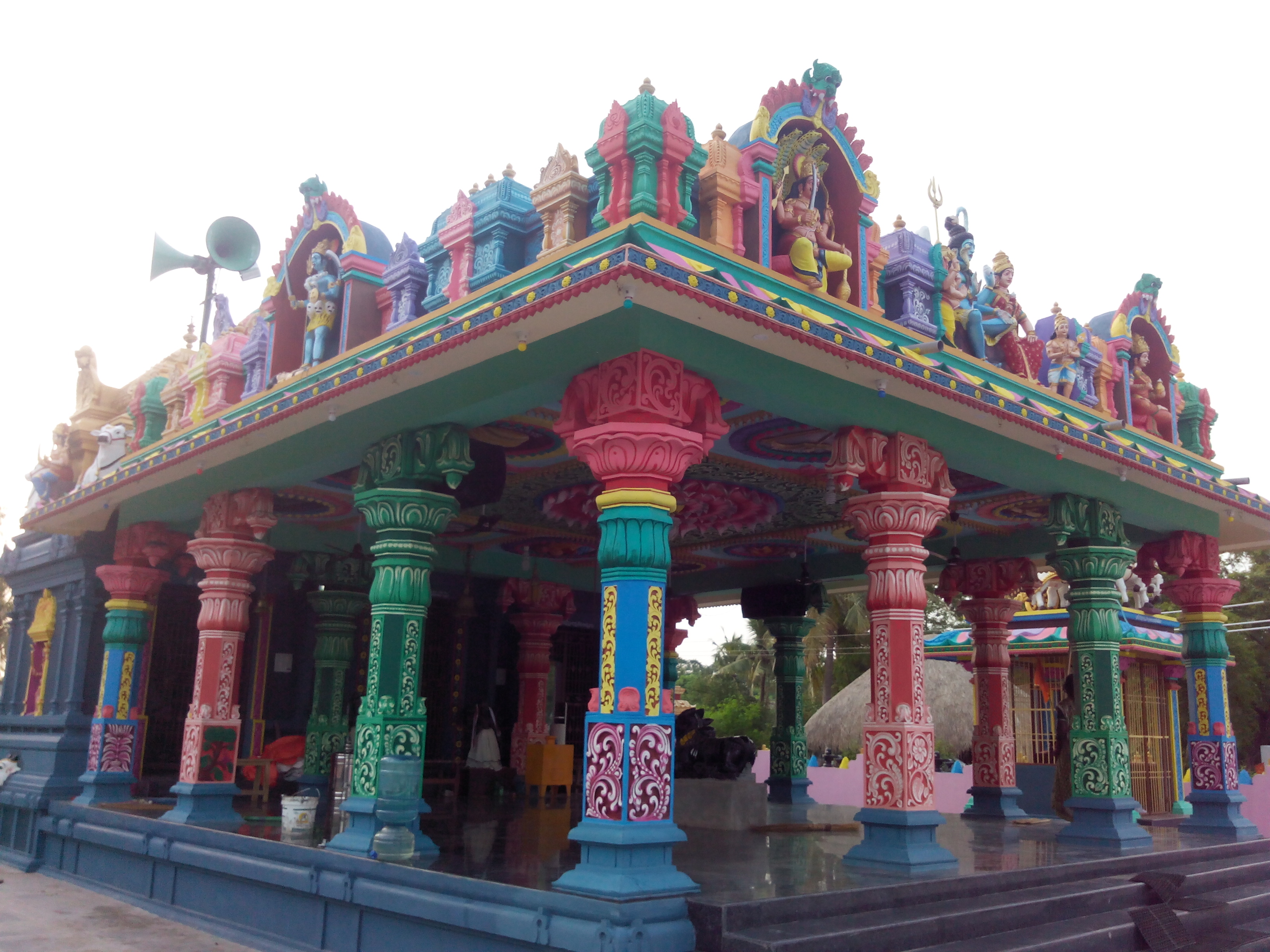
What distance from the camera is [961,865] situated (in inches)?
275

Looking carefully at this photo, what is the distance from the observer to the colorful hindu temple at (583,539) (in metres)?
5.80

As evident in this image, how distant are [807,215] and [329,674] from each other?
842cm

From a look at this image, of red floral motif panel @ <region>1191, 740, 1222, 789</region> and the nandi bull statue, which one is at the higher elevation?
the nandi bull statue

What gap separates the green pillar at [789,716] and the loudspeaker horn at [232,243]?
8464 millimetres

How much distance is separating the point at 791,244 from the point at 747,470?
276 centimetres

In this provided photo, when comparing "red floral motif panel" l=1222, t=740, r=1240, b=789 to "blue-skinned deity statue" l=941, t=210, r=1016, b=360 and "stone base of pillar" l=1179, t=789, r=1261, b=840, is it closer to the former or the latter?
"stone base of pillar" l=1179, t=789, r=1261, b=840

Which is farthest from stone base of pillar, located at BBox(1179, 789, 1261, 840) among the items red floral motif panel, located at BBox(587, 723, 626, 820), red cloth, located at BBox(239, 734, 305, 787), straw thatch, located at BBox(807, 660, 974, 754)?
straw thatch, located at BBox(807, 660, 974, 754)

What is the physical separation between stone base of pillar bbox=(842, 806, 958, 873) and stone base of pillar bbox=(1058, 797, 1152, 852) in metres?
2.30

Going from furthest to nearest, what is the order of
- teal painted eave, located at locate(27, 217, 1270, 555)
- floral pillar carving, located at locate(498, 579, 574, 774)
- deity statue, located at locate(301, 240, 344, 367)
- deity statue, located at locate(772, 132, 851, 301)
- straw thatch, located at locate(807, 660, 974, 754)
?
straw thatch, located at locate(807, 660, 974, 754)
floral pillar carving, located at locate(498, 579, 574, 774)
deity statue, located at locate(301, 240, 344, 367)
deity statue, located at locate(772, 132, 851, 301)
teal painted eave, located at locate(27, 217, 1270, 555)

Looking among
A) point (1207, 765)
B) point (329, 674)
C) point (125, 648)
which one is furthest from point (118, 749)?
point (1207, 765)

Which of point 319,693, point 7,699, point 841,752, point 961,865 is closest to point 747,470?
point 961,865

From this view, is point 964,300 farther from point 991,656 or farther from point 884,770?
point 991,656

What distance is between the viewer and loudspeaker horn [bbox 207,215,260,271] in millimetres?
13984

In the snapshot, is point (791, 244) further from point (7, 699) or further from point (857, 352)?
point (7, 699)
